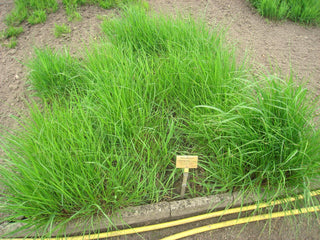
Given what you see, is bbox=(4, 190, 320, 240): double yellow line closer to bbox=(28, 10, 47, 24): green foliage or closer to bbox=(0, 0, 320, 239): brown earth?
bbox=(0, 0, 320, 239): brown earth

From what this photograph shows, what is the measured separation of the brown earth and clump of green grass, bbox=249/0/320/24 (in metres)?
0.11

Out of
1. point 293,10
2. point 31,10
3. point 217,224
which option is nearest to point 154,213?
point 217,224

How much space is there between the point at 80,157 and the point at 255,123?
1276 millimetres

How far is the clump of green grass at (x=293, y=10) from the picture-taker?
3348 millimetres

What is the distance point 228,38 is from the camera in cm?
305

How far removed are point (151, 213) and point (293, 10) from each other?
11.1 ft

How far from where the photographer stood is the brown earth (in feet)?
8.50

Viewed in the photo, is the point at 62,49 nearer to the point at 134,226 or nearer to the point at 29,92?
the point at 29,92

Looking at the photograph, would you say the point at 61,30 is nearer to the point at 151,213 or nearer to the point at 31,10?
the point at 31,10

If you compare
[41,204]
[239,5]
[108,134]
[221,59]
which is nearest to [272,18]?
[239,5]

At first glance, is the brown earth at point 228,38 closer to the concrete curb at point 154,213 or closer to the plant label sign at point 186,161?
the concrete curb at point 154,213

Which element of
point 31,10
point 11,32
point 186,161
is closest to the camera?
point 186,161

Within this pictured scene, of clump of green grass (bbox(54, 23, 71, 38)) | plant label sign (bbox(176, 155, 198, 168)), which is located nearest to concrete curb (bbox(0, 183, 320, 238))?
plant label sign (bbox(176, 155, 198, 168))

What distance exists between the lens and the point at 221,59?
227cm
